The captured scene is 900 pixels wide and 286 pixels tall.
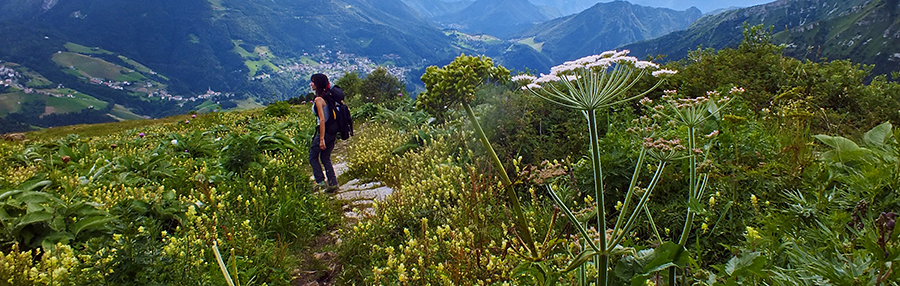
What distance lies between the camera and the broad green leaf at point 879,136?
251 cm

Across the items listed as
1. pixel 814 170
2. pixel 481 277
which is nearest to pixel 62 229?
pixel 481 277

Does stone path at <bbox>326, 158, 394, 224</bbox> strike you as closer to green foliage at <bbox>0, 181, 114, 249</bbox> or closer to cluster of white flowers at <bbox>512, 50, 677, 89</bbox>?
green foliage at <bbox>0, 181, 114, 249</bbox>

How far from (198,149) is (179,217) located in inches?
164

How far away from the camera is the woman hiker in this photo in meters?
7.23

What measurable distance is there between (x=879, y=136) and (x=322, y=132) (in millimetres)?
7018

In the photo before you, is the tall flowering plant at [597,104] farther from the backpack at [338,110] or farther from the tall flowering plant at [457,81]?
the backpack at [338,110]

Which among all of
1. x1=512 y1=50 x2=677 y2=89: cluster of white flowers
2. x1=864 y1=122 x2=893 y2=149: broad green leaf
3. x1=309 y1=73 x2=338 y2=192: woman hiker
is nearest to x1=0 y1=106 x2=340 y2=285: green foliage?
x1=309 y1=73 x2=338 y2=192: woman hiker

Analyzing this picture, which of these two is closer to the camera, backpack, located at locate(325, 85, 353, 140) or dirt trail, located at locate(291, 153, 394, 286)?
dirt trail, located at locate(291, 153, 394, 286)

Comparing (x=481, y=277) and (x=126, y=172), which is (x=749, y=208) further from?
(x=126, y=172)

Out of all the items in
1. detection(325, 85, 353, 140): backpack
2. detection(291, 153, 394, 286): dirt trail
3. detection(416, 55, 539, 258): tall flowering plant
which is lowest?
detection(291, 153, 394, 286): dirt trail

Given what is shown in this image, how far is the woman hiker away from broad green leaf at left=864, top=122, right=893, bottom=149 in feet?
22.8

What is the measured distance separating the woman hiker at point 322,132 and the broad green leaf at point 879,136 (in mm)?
6944

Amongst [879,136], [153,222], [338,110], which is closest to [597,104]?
[879,136]

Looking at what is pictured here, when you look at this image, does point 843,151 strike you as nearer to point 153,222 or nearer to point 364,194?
point 153,222
